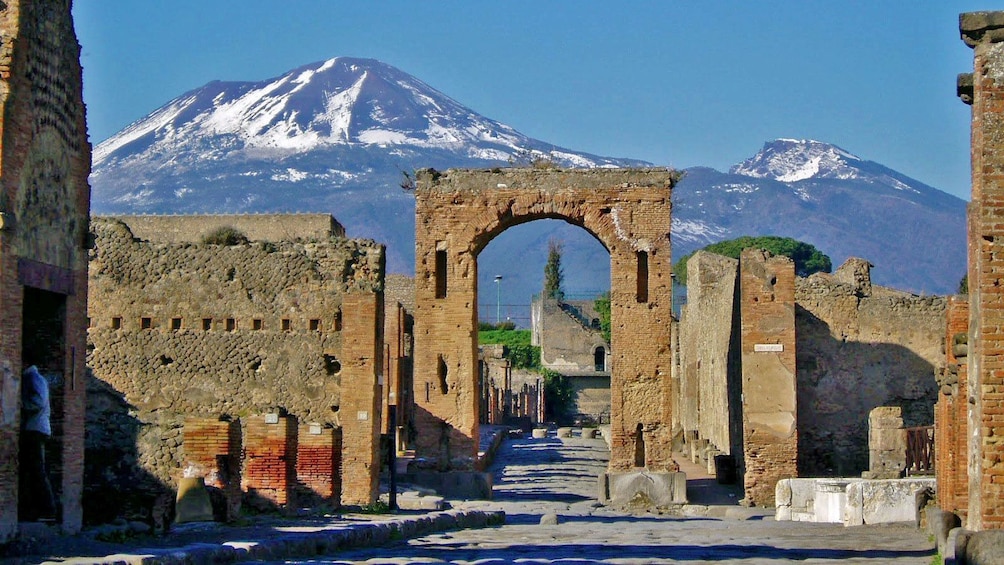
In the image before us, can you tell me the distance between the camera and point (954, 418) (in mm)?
13930

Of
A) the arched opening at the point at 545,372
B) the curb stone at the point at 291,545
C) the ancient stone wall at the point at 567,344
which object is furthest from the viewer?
the ancient stone wall at the point at 567,344

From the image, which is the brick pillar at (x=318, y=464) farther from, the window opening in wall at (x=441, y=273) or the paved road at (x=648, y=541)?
the window opening in wall at (x=441, y=273)

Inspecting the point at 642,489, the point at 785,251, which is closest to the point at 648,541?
the point at 642,489

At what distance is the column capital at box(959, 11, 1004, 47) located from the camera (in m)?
10.8

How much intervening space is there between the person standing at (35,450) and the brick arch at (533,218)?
46.8 feet

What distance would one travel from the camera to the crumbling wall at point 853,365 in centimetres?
2570

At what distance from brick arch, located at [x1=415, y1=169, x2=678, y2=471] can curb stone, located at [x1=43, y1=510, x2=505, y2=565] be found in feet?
30.2

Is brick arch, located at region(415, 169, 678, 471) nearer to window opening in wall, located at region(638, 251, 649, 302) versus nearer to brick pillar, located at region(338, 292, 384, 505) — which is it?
window opening in wall, located at region(638, 251, 649, 302)

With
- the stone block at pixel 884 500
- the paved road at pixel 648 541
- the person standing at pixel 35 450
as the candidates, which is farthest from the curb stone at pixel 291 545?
the stone block at pixel 884 500

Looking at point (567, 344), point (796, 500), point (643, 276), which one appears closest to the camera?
point (796, 500)

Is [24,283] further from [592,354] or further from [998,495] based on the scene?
[592,354]

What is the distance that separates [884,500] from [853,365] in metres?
8.63

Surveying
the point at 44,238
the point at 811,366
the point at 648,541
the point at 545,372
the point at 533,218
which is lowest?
the point at 648,541

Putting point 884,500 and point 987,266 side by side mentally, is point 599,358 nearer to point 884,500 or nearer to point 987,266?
point 884,500
